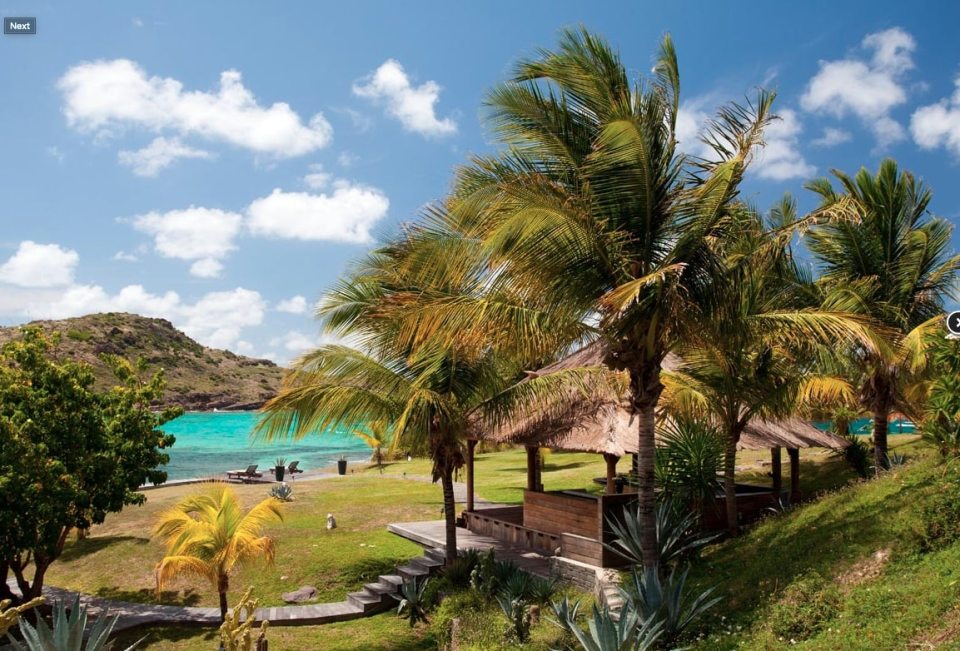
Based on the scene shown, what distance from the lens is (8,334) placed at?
78938 millimetres

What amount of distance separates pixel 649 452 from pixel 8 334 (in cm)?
8981

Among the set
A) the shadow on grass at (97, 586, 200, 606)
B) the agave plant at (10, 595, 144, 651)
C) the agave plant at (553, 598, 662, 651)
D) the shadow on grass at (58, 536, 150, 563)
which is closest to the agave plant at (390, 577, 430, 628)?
the shadow on grass at (97, 586, 200, 606)

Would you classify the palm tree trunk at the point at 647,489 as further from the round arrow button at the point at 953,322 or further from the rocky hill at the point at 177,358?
the rocky hill at the point at 177,358

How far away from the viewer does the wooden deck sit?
12.9 meters

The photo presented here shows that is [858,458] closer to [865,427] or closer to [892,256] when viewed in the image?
[865,427]

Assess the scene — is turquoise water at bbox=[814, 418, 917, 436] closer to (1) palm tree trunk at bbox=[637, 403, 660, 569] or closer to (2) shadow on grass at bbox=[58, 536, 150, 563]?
(1) palm tree trunk at bbox=[637, 403, 660, 569]

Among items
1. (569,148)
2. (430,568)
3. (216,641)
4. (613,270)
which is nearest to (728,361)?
(613,270)

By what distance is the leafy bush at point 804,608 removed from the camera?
277 inches

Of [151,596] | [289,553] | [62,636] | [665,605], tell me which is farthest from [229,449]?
[665,605]

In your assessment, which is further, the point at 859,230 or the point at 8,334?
the point at 8,334

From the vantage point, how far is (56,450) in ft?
38.9

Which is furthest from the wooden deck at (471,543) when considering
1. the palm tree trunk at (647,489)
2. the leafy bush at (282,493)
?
the leafy bush at (282,493)

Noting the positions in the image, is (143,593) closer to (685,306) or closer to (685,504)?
(685,504)

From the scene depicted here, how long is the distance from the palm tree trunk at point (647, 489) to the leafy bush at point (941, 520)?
298 centimetres
